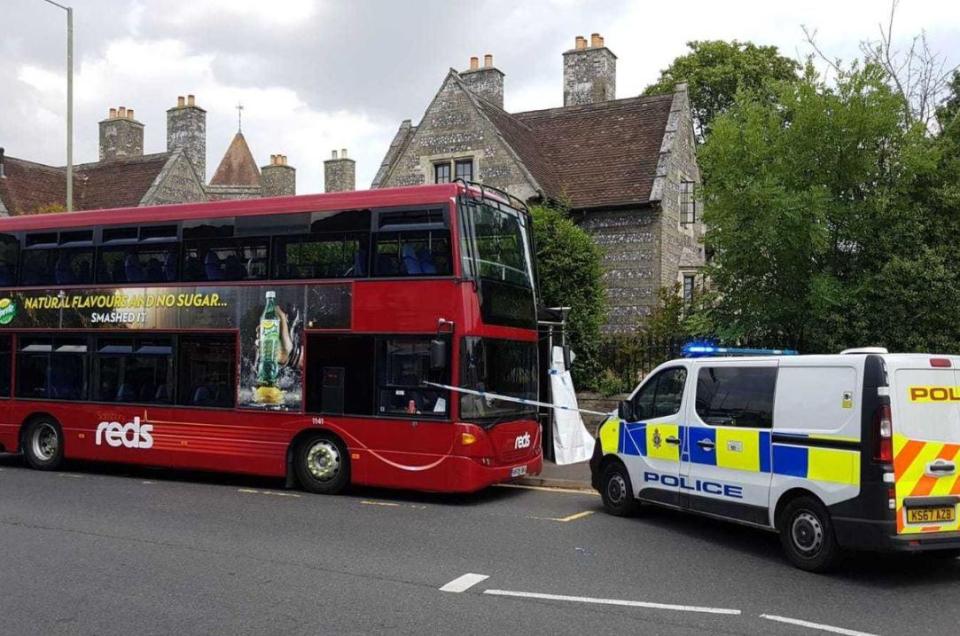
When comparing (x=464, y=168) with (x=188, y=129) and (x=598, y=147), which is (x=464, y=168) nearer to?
(x=598, y=147)

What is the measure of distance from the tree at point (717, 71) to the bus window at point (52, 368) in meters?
33.2

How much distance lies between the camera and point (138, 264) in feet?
44.8

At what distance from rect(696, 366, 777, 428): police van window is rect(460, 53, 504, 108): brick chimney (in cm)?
2584

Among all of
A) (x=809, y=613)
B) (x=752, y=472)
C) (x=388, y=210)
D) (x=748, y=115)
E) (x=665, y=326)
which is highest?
(x=748, y=115)

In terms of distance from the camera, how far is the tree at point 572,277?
1775cm

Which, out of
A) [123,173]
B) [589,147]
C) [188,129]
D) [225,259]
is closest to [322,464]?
[225,259]

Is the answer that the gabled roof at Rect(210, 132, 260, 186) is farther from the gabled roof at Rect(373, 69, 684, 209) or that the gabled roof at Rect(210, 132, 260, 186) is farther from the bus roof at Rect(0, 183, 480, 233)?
the bus roof at Rect(0, 183, 480, 233)

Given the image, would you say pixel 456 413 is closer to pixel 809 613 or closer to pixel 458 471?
pixel 458 471

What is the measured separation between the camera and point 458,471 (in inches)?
441

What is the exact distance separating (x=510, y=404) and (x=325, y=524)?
3343 millimetres

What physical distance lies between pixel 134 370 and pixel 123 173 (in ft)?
96.1

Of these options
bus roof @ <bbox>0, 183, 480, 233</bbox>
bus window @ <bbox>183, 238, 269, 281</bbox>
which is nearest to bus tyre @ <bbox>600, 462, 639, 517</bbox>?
bus roof @ <bbox>0, 183, 480, 233</bbox>

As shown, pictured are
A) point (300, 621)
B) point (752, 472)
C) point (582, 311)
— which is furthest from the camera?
point (582, 311)

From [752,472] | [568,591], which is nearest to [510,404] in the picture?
[752,472]
